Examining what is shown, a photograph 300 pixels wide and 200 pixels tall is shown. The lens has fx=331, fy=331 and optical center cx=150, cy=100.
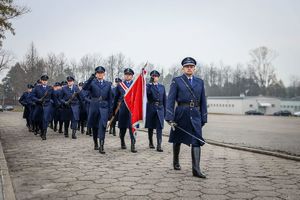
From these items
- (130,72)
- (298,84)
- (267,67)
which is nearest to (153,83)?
(130,72)

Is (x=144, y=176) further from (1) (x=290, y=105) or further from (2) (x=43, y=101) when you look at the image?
(1) (x=290, y=105)

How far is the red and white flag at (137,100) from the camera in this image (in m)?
8.81

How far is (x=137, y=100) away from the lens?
29.3ft

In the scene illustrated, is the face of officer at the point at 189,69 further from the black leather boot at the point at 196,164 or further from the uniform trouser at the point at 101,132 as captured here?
the uniform trouser at the point at 101,132

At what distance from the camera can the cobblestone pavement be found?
15.0 feet

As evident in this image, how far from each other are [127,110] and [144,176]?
369 centimetres

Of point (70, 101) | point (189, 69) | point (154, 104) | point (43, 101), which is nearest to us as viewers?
point (189, 69)

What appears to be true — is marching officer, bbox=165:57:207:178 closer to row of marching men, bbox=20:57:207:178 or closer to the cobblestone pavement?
row of marching men, bbox=20:57:207:178

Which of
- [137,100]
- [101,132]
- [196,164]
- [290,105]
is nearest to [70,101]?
[101,132]

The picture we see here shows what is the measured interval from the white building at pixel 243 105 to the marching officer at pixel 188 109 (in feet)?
226

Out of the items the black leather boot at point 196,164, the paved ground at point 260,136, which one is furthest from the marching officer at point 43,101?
the black leather boot at point 196,164

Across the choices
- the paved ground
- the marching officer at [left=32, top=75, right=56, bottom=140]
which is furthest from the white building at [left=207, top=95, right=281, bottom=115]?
the marching officer at [left=32, top=75, right=56, bottom=140]

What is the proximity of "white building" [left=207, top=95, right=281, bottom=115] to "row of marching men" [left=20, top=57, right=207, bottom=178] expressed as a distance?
2440 inches

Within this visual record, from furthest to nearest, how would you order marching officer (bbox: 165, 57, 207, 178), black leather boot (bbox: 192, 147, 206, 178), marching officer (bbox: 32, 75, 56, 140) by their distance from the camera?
marching officer (bbox: 32, 75, 56, 140)
marching officer (bbox: 165, 57, 207, 178)
black leather boot (bbox: 192, 147, 206, 178)
